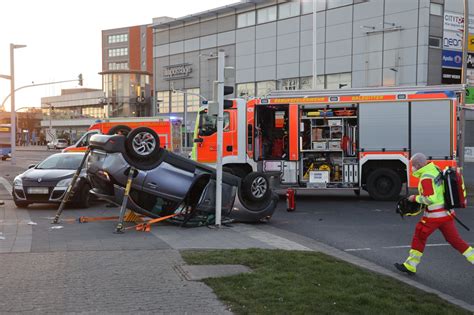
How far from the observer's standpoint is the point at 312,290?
5.23 m

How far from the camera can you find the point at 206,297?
16.4ft

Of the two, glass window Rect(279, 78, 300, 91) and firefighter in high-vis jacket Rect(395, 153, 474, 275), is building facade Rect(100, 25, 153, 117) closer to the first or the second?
glass window Rect(279, 78, 300, 91)

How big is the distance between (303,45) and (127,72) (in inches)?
2249

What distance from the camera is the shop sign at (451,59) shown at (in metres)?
38.2

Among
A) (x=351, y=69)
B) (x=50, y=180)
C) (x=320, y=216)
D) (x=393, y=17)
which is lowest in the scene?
(x=320, y=216)

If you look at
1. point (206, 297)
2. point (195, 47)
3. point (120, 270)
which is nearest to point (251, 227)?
point (120, 270)

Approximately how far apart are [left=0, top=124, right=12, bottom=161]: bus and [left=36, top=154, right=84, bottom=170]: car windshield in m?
32.8

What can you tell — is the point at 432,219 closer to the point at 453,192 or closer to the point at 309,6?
the point at 453,192

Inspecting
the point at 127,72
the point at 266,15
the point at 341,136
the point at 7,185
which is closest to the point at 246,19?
the point at 266,15

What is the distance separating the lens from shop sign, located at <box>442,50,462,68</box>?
3820 cm

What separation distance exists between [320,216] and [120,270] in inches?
272

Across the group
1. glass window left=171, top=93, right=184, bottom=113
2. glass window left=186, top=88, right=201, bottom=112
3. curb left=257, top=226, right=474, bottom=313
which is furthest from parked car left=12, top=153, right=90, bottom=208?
glass window left=171, top=93, right=184, bottom=113

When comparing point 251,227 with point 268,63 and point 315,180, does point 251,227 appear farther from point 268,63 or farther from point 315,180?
point 268,63

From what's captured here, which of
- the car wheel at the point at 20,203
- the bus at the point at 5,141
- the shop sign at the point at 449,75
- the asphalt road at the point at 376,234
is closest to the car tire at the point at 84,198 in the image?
the car wheel at the point at 20,203
